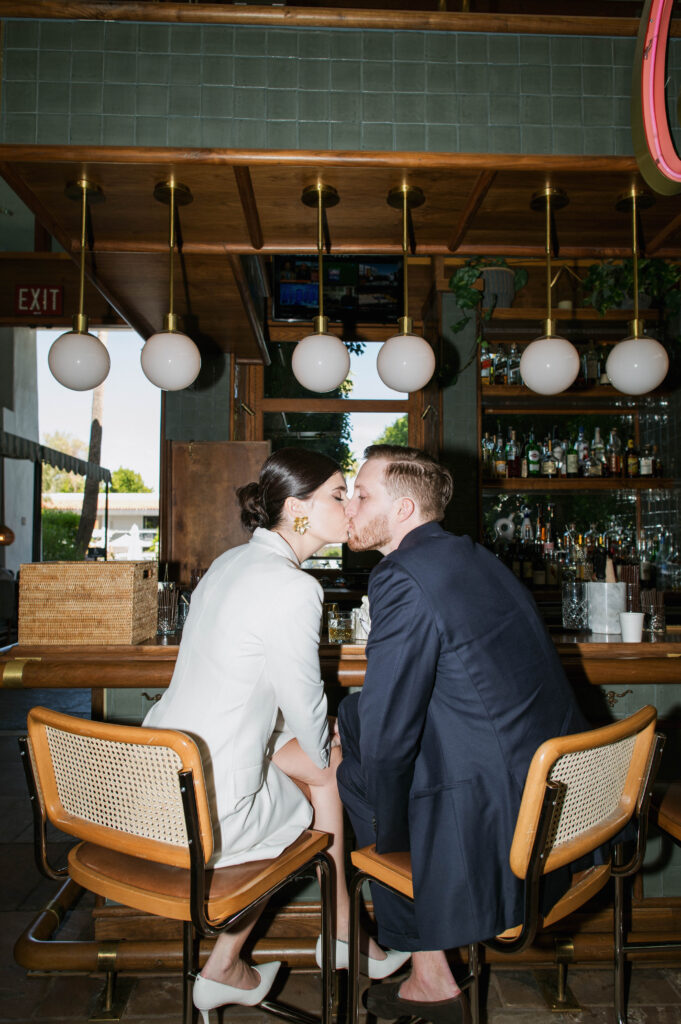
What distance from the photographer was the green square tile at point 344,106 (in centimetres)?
237

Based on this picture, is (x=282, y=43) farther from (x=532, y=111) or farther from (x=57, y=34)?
(x=532, y=111)

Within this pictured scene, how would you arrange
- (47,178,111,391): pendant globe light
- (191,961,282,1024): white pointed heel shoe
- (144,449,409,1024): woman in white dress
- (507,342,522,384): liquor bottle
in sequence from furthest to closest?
(507,342,522,384): liquor bottle
(47,178,111,391): pendant globe light
(191,961,282,1024): white pointed heel shoe
(144,449,409,1024): woman in white dress

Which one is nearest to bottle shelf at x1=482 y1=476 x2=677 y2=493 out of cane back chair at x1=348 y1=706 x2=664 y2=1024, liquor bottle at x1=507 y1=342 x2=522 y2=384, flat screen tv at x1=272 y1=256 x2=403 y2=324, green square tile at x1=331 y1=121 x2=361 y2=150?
liquor bottle at x1=507 y1=342 x2=522 y2=384

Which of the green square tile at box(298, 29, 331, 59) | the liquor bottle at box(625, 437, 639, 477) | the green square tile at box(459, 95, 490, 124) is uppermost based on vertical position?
the green square tile at box(298, 29, 331, 59)

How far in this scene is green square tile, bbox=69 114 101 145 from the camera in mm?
2324

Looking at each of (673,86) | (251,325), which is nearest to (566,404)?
(251,325)

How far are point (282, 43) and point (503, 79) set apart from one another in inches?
29.5

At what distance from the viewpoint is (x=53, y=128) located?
232 cm

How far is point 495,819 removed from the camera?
143 centimetres

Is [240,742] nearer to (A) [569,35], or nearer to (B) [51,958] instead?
(B) [51,958]

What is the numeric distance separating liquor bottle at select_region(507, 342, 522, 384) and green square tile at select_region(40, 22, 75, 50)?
3.35 meters

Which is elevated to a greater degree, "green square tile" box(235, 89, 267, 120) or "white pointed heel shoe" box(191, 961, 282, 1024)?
"green square tile" box(235, 89, 267, 120)

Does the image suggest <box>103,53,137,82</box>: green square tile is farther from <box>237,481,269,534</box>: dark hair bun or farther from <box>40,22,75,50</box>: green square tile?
<box>237,481,269,534</box>: dark hair bun

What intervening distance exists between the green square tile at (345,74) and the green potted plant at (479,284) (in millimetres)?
1714
